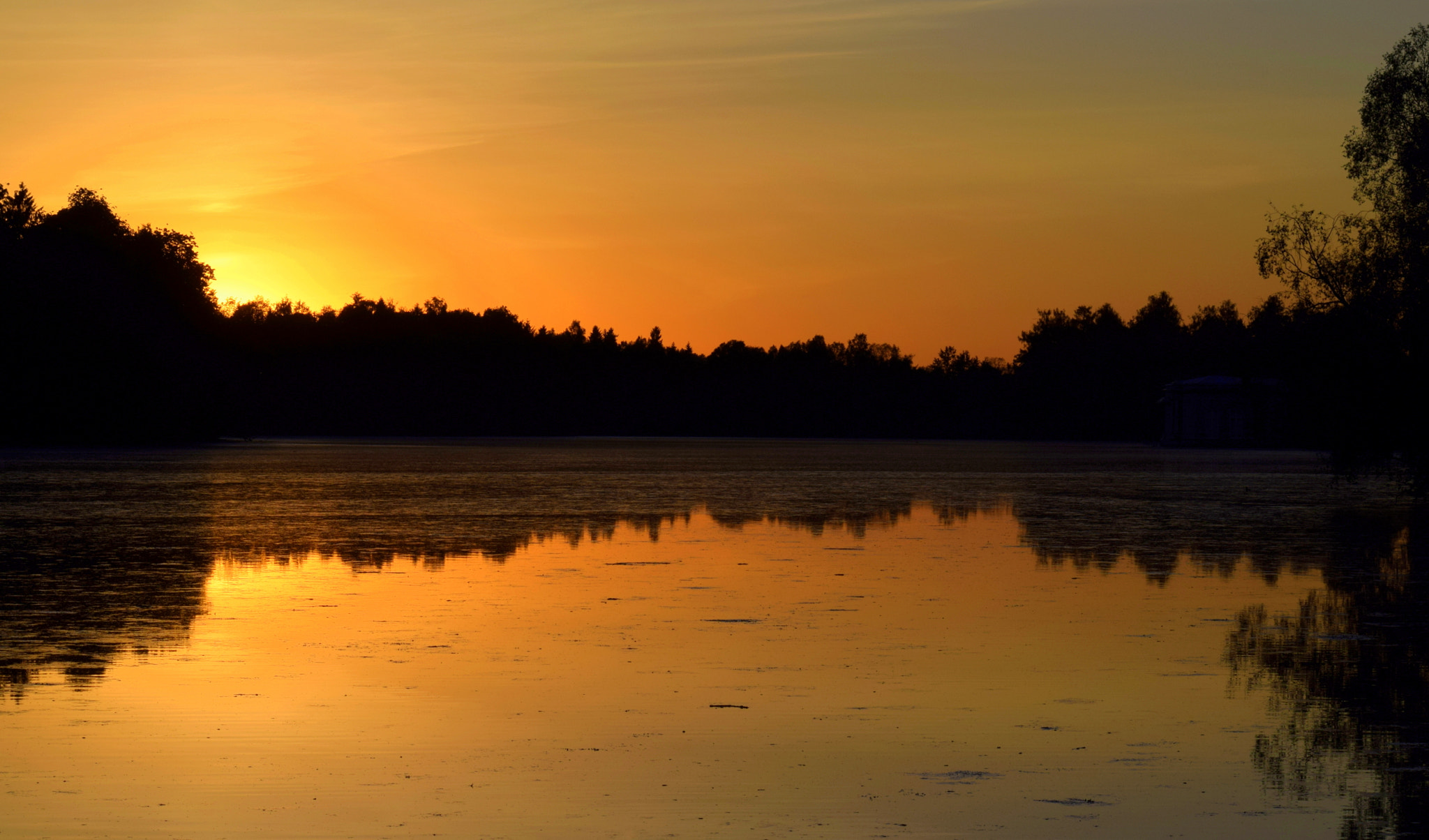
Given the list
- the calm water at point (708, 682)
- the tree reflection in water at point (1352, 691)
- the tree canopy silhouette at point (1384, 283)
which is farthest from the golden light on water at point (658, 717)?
the tree canopy silhouette at point (1384, 283)

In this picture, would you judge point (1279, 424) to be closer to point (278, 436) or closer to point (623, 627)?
point (623, 627)

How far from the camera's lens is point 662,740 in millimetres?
9242

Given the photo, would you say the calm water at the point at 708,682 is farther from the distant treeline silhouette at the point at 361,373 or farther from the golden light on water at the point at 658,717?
the distant treeline silhouette at the point at 361,373

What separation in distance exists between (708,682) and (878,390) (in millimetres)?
189757

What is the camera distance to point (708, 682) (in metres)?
11.4

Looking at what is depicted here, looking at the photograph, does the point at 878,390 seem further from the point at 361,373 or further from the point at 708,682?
the point at 708,682

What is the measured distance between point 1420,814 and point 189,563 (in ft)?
54.9

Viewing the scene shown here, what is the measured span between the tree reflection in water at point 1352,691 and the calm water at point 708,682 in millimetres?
44

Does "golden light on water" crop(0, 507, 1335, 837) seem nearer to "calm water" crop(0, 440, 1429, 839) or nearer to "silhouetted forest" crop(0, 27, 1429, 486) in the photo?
"calm water" crop(0, 440, 1429, 839)

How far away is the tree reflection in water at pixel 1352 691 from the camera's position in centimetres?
802

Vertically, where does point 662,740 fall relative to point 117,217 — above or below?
below

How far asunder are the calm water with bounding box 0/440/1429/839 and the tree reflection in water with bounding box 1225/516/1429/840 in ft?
0.14

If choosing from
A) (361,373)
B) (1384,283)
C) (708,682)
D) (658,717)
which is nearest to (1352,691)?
(708,682)

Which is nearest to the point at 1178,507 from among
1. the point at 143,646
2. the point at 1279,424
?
the point at 1279,424
